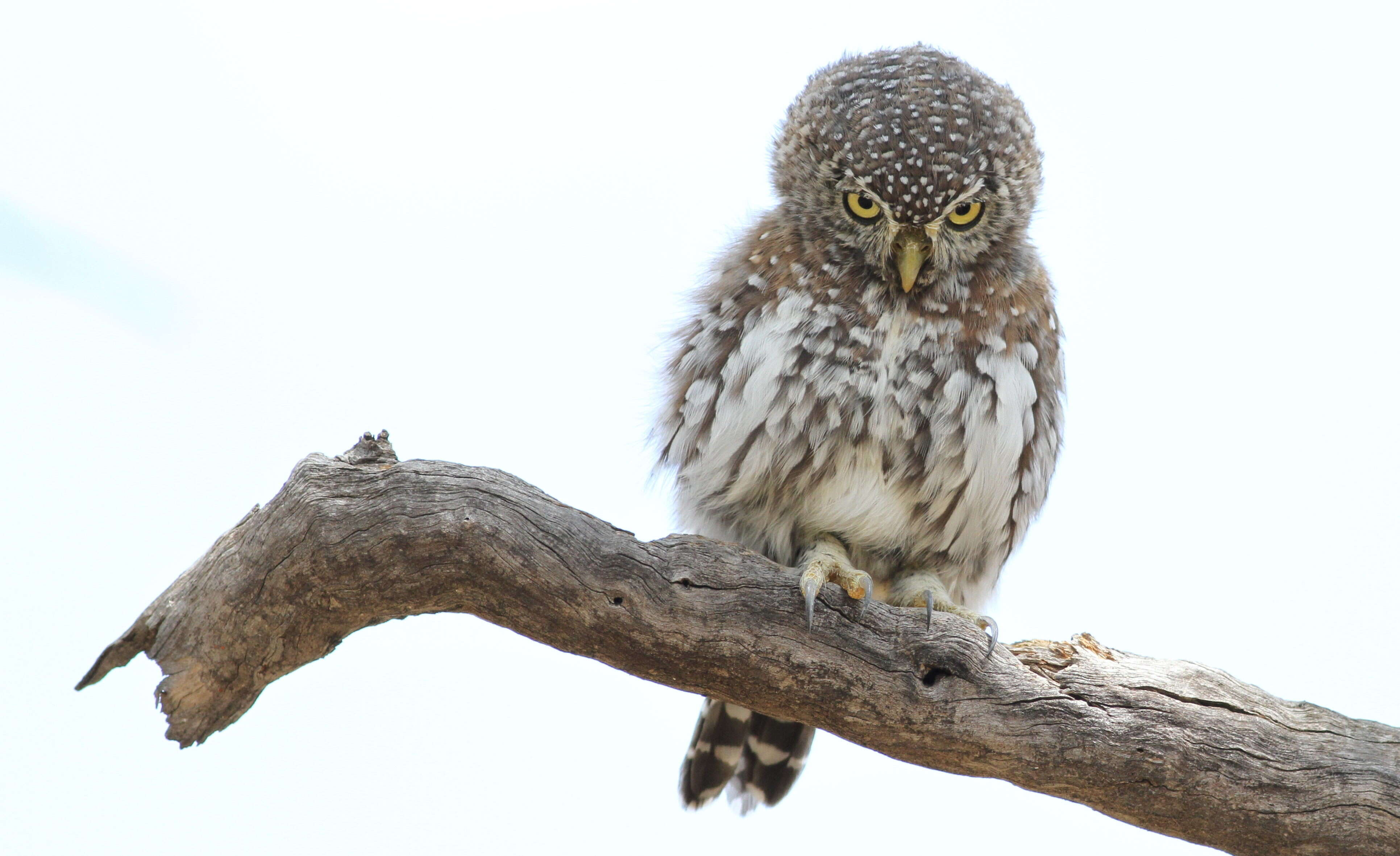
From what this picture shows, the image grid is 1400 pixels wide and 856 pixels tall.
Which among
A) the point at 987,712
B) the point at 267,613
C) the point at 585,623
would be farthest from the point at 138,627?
the point at 987,712

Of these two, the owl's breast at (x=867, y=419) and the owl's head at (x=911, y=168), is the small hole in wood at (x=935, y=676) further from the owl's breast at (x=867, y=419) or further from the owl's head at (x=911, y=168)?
the owl's head at (x=911, y=168)

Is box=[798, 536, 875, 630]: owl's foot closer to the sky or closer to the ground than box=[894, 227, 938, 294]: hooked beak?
closer to the ground

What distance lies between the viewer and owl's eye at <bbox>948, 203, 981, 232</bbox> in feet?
8.73

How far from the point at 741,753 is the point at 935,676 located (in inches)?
31.5

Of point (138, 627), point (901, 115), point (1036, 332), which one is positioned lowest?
point (138, 627)

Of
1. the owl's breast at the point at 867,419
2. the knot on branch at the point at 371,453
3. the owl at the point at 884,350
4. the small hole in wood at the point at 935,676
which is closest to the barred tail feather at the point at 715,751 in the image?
the owl at the point at 884,350

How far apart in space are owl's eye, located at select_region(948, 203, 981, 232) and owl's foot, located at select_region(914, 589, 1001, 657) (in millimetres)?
853

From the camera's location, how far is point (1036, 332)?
9.37 ft

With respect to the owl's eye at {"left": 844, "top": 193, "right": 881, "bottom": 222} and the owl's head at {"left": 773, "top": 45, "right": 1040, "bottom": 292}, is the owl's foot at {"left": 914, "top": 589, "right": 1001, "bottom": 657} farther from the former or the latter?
the owl's eye at {"left": 844, "top": 193, "right": 881, "bottom": 222}

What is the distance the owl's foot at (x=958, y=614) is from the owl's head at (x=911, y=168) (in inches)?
28.9

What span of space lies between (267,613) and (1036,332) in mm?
1900

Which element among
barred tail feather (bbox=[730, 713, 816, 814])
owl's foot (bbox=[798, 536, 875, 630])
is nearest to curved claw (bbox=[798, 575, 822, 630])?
owl's foot (bbox=[798, 536, 875, 630])

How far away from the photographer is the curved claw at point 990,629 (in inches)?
97.5

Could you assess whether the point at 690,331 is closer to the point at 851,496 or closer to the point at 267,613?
the point at 851,496
